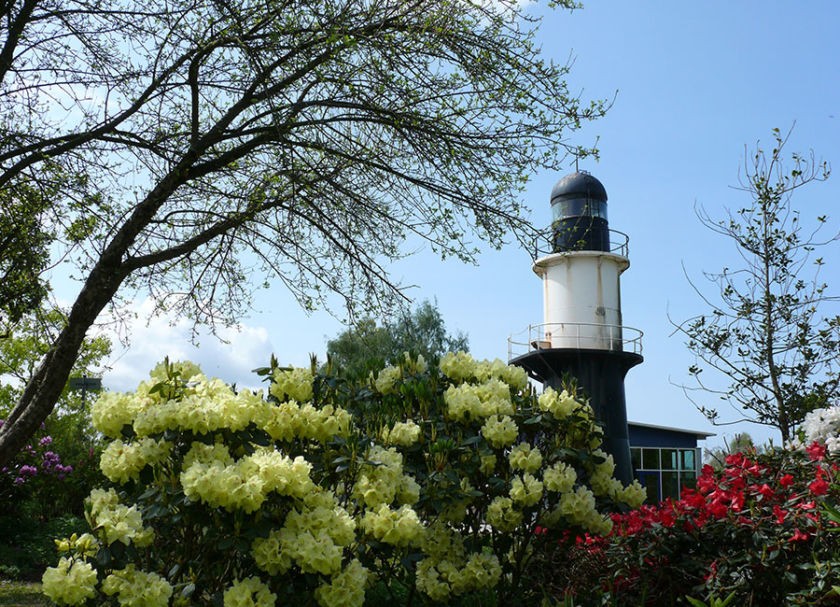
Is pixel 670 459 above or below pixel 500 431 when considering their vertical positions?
above

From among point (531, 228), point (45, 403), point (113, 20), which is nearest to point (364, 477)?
point (531, 228)

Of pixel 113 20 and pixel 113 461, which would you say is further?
pixel 113 20

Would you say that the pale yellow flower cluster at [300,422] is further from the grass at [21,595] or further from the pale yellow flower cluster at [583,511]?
the grass at [21,595]

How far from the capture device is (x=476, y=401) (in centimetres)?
445

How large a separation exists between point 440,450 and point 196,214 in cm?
A: 543

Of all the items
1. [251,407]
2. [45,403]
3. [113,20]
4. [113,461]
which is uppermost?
[113,20]

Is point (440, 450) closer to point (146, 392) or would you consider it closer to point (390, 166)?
point (146, 392)

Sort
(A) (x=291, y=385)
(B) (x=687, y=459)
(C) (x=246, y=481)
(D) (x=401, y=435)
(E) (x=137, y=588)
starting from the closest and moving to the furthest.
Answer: (C) (x=246, y=481) < (E) (x=137, y=588) < (A) (x=291, y=385) < (D) (x=401, y=435) < (B) (x=687, y=459)

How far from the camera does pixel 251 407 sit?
3.37 meters

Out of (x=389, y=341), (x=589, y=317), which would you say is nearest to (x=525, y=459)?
(x=589, y=317)

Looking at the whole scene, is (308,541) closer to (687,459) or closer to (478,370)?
(478,370)

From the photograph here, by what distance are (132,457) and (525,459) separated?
221cm

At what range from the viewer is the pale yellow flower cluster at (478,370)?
16.5 feet

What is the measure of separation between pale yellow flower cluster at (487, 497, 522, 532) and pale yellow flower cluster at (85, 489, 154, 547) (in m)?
1.98
